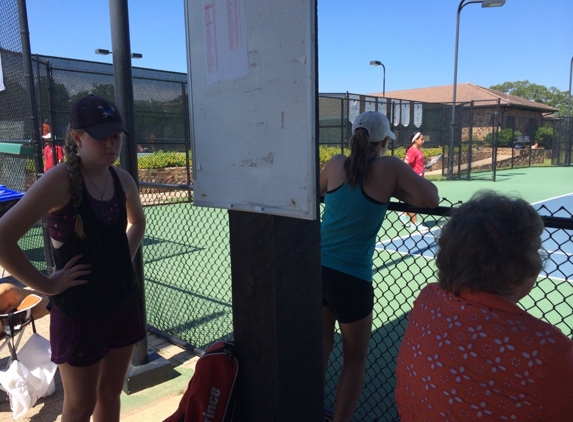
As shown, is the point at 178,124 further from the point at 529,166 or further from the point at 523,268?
the point at 529,166

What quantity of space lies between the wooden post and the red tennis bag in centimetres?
6

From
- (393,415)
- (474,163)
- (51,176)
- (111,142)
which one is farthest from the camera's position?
(474,163)

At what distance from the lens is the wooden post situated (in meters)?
1.64

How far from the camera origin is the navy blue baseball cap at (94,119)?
193 centimetres

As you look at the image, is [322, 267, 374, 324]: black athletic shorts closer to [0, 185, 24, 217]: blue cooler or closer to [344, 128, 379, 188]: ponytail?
[344, 128, 379, 188]: ponytail

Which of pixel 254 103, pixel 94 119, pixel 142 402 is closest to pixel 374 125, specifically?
pixel 254 103

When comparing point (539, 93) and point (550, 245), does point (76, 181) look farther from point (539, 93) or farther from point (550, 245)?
point (539, 93)

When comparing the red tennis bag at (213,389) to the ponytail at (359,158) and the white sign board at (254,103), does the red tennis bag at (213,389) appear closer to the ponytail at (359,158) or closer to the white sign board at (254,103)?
the white sign board at (254,103)

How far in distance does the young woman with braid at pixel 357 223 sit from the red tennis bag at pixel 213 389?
685mm

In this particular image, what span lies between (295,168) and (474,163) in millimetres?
30193

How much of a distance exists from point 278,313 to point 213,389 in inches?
18.0

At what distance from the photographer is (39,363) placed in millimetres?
3139

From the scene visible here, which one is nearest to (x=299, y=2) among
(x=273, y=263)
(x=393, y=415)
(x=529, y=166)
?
(x=273, y=263)

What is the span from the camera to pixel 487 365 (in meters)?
1.18
